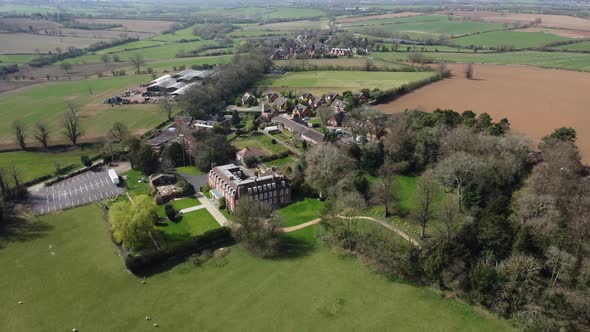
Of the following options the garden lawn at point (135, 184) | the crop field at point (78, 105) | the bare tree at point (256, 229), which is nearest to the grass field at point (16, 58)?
the crop field at point (78, 105)

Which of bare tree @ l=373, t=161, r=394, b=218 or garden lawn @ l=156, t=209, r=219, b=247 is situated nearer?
garden lawn @ l=156, t=209, r=219, b=247

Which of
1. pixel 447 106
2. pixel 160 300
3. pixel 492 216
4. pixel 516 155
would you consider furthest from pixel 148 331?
pixel 447 106

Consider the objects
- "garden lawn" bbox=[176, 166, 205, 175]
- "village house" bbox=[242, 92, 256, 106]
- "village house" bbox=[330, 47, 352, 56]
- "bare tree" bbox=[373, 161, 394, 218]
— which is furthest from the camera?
"village house" bbox=[330, 47, 352, 56]

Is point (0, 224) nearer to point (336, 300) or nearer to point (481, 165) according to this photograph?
point (336, 300)

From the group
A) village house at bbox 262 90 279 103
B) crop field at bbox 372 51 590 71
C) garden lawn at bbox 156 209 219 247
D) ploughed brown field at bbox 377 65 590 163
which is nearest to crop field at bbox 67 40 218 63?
village house at bbox 262 90 279 103

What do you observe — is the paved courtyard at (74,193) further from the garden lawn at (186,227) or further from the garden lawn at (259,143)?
the garden lawn at (259,143)

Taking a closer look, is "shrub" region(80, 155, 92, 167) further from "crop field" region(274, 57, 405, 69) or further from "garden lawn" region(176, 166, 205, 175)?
"crop field" region(274, 57, 405, 69)

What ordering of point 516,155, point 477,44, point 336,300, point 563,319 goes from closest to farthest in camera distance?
point 563,319 < point 336,300 < point 516,155 < point 477,44
